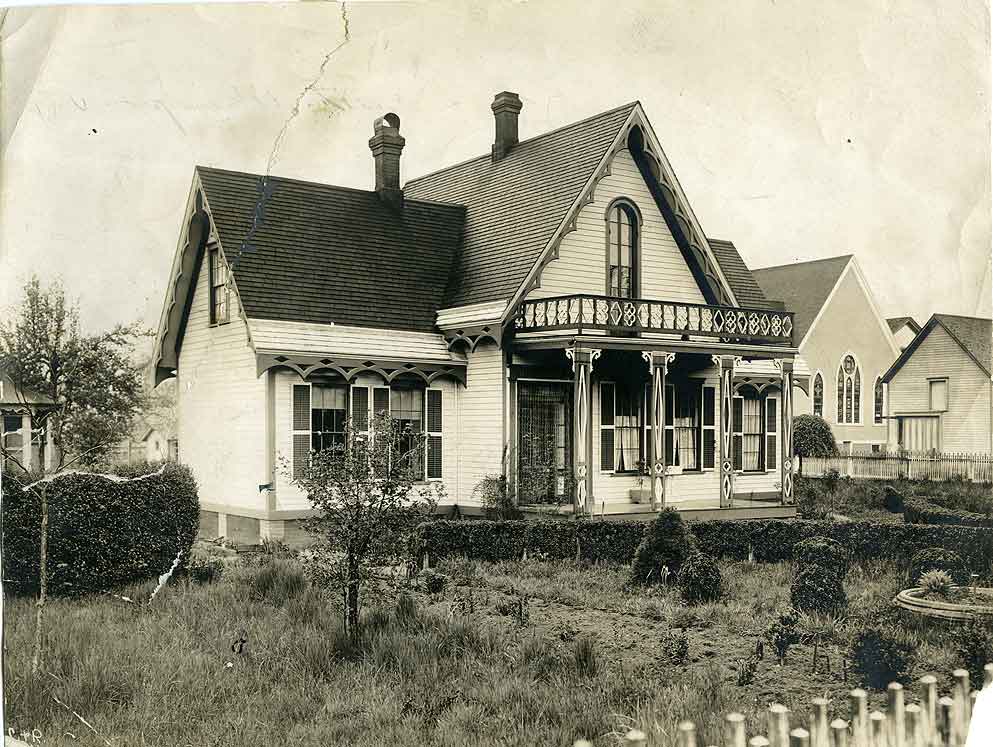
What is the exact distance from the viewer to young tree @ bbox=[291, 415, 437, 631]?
27.7ft

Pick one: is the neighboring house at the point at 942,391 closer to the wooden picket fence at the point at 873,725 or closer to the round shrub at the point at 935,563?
the round shrub at the point at 935,563

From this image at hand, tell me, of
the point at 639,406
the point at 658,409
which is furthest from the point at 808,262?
the point at 639,406

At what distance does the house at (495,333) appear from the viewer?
10094 millimetres

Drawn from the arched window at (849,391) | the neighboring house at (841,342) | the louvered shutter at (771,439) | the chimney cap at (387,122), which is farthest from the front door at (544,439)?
the chimney cap at (387,122)

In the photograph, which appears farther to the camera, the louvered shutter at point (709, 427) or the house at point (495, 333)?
the louvered shutter at point (709, 427)

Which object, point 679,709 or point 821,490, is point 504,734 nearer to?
point 679,709

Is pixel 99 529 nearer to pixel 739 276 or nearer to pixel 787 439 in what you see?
pixel 739 276

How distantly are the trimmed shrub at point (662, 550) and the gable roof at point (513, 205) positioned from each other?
15.4 feet

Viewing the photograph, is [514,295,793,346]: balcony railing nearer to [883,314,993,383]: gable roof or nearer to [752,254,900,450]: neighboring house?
[752,254,900,450]: neighboring house

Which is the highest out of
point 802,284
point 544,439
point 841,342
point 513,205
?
point 513,205

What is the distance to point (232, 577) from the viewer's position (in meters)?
9.22

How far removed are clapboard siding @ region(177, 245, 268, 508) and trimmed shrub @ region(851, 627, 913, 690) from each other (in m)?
6.41

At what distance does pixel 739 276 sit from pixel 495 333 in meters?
3.89

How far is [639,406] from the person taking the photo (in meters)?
14.2
